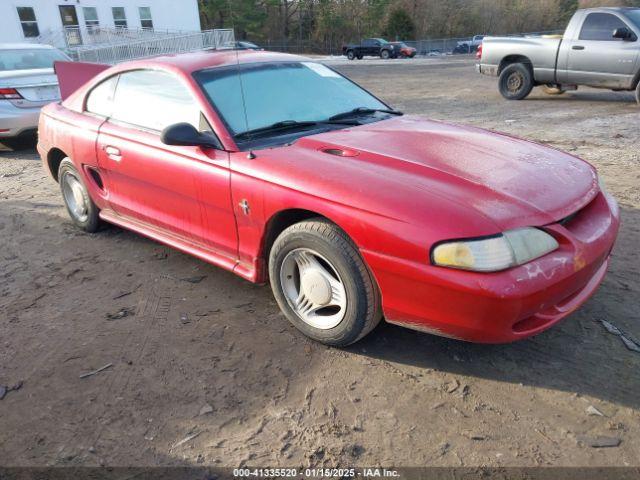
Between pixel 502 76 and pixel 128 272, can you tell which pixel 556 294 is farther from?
pixel 502 76

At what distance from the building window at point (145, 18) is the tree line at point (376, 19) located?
36.7 feet

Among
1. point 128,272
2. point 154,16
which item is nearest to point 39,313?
point 128,272

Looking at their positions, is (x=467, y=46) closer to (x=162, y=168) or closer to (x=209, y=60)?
(x=209, y=60)

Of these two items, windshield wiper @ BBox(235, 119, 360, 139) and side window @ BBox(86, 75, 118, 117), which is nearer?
windshield wiper @ BBox(235, 119, 360, 139)

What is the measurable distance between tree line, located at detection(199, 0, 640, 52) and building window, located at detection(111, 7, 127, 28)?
41.9 ft

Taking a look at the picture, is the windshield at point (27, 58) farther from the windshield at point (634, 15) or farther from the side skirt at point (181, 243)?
the windshield at point (634, 15)

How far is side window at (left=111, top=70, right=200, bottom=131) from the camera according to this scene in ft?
10.9

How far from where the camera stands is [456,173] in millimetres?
2617

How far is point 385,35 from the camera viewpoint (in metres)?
46.0

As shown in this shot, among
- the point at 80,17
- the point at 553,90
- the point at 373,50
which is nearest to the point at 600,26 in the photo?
the point at 553,90

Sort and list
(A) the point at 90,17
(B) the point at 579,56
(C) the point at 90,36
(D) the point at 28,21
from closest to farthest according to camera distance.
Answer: (B) the point at 579,56
(D) the point at 28,21
(C) the point at 90,36
(A) the point at 90,17

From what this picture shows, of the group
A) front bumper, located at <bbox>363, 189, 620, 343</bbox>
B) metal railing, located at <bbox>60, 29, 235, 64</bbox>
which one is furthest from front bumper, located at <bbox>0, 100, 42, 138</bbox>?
metal railing, located at <bbox>60, 29, 235, 64</bbox>

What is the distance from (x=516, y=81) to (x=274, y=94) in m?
9.28

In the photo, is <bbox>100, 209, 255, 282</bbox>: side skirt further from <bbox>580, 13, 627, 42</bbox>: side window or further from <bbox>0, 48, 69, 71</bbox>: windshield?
<bbox>580, 13, 627, 42</bbox>: side window
